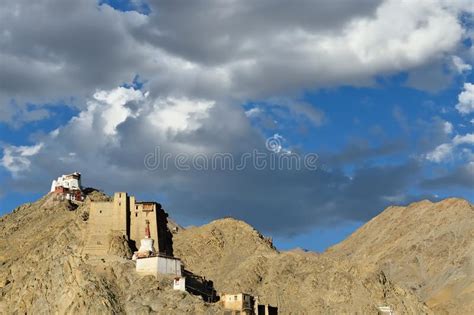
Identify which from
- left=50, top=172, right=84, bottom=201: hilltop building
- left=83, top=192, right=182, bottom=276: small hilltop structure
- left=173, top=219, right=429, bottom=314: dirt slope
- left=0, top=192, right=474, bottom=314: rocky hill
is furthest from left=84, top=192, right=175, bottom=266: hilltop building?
left=50, top=172, right=84, bottom=201: hilltop building

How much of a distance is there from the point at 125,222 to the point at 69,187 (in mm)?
50297

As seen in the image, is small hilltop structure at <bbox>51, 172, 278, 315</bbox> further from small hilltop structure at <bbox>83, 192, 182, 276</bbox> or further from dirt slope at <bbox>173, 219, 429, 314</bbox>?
dirt slope at <bbox>173, 219, 429, 314</bbox>

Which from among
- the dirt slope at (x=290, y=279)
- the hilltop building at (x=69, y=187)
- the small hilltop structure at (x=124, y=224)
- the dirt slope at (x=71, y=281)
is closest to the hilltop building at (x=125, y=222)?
the small hilltop structure at (x=124, y=224)

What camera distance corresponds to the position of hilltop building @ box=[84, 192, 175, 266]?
134875 millimetres

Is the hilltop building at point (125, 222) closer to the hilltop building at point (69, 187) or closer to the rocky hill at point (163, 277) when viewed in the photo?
the rocky hill at point (163, 277)

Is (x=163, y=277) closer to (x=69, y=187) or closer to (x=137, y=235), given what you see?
(x=137, y=235)

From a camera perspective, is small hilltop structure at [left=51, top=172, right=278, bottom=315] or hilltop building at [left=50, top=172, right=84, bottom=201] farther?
hilltop building at [left=50, top=172, right=84, bottom=201]

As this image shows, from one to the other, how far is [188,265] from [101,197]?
20.1 meters

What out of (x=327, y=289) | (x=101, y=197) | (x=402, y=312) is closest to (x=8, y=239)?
(x=101, y=197)

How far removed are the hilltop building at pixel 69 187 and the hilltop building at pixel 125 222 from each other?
4373 centimetres

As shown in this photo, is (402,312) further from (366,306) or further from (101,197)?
(101,197)

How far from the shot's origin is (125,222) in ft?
445

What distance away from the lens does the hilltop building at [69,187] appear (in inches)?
7101

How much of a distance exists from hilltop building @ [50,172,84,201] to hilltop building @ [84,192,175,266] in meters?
43.7
